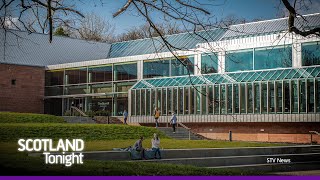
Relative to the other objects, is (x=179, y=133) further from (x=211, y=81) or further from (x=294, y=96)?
(x=294, y=96)

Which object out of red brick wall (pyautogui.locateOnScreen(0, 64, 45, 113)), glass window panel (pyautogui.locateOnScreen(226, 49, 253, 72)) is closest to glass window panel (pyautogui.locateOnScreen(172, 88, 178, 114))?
glass window panel (pyautogui.locateOnScreen(226, 49, 253, 72))

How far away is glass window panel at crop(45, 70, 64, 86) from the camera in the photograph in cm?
4253

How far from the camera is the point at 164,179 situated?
953cm

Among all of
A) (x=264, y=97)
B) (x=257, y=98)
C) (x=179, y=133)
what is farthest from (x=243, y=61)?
(x=179, y=133)

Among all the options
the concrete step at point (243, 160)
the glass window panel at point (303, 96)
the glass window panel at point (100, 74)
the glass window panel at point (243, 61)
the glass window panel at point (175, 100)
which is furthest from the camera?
the glass window panel at point (100, 74)

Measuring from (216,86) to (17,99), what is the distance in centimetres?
1629

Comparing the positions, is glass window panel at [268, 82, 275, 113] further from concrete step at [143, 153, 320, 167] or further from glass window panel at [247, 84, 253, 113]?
concrete step at [143, 153, 320, 167]

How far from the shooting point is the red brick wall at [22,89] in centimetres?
3988

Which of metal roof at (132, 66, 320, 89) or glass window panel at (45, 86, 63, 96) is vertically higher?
metal roof at (132, 66, 320, 89)

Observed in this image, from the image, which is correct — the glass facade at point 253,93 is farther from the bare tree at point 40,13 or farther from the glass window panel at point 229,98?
the bare tree at point 40,13

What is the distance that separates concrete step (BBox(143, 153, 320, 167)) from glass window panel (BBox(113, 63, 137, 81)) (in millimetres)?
19640

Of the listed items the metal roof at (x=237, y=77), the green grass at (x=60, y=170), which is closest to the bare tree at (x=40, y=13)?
the green grass at (x=60, y=170)

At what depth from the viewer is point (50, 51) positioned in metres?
44.4

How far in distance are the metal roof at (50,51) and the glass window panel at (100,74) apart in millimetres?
2151
